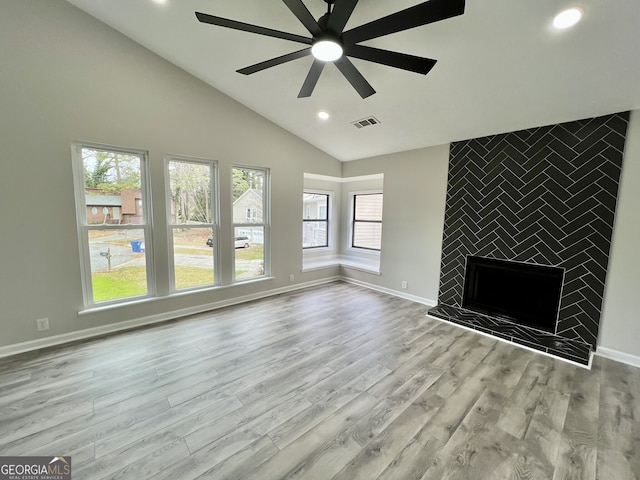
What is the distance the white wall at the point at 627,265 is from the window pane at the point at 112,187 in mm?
5564

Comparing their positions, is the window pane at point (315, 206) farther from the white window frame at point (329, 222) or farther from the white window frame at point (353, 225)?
the white window frame at point (353, 225)

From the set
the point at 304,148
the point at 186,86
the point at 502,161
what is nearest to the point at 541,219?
the point at 502,161

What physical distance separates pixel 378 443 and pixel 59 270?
3579 millimetres

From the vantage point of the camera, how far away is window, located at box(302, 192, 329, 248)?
6.08m

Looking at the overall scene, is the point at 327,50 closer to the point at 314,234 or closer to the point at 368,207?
the point at 368,207

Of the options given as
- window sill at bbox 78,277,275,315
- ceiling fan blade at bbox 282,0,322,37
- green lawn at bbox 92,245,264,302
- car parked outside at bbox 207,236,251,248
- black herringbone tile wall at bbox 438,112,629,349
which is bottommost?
window sill at bbox 78,277,275,315

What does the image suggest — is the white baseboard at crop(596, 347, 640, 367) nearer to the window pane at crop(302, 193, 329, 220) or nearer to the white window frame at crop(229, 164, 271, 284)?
the white window frame at crop(229, 164, 271, 284)

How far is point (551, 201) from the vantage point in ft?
10.5

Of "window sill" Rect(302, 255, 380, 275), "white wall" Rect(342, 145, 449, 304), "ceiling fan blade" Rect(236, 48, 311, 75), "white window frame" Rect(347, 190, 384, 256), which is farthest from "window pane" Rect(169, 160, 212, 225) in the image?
"white window frame" Rect(347, 190, 384, 256)

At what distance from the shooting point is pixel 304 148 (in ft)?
16.0

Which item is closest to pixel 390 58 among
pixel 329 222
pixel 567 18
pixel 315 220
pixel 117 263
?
pixel 567 18

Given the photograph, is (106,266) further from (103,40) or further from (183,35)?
(183,35)

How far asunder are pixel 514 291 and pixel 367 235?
118 inches

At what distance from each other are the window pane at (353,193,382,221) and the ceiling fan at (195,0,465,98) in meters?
3.70
